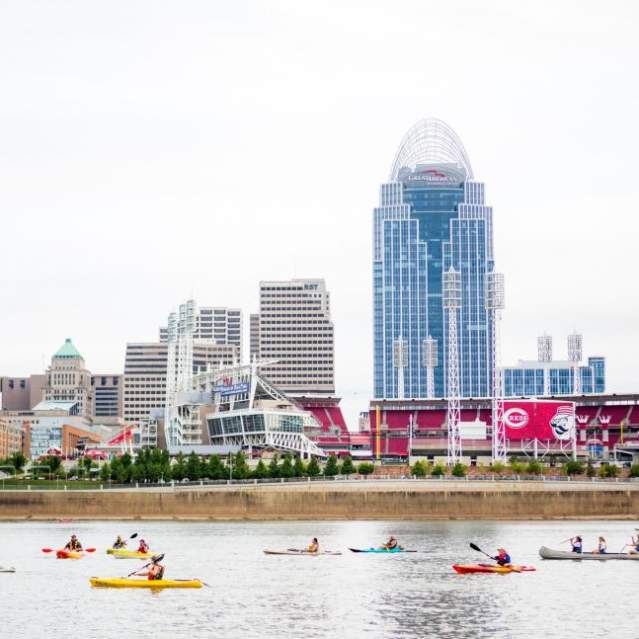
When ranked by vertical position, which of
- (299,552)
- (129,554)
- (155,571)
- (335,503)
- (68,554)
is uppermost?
(335,503)

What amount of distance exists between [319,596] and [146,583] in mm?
11925

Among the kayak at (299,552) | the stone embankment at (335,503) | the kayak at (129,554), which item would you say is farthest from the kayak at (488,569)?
the stone embankment at (335,503)

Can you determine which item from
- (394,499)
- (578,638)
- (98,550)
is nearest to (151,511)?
(394,499)

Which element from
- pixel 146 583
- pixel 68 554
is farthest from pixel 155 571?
pixel 68 554

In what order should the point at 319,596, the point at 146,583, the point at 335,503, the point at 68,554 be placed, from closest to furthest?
the point at 319,596 → the point at 146,583 → the point at 68,554 → the point at 335,503

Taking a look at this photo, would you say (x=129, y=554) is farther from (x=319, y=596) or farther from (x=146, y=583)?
(x=319, y=596)

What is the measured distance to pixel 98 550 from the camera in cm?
12712

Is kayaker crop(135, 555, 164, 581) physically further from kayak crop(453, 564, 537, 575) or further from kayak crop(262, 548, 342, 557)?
kayak crop(262, 548, 342, 557)

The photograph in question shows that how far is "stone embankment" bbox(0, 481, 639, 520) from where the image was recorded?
7328 inches

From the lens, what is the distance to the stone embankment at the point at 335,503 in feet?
611

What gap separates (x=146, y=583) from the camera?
308ft

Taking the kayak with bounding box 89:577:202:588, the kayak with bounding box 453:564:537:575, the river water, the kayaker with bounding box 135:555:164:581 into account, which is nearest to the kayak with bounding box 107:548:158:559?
the river water

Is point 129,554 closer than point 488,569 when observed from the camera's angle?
No

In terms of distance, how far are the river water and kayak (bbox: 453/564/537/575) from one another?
80 centimetres
